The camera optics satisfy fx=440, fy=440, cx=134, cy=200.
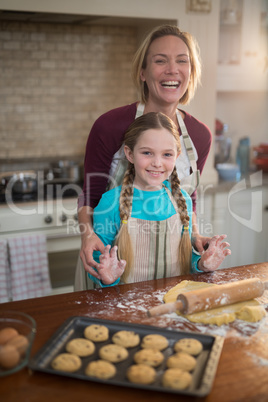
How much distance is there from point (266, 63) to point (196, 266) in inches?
84.4

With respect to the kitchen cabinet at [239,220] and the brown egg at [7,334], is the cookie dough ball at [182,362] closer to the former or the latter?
the brown egg at [7,334]

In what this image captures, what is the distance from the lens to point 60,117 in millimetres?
3000

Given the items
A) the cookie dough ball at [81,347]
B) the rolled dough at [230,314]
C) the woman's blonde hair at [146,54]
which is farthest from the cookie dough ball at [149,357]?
the woman's blonde hair at [146,54]

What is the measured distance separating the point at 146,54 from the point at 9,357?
1.21 m

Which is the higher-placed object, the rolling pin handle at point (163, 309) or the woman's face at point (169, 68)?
the woman's face at point (169, 68)

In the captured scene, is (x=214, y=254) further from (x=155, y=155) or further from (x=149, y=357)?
(x=149, y=357)

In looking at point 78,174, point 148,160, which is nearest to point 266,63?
point 78,174

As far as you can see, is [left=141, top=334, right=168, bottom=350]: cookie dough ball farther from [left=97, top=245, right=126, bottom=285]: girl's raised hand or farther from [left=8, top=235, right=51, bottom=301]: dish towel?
[left=8, top=235, right=51, bottom=301]: dish towel

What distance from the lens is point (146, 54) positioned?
168 centimetres

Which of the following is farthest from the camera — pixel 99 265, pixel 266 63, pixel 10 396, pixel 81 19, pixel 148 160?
pixel 266 63

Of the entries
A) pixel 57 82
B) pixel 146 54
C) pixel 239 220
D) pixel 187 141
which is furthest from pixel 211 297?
pixel 57 82

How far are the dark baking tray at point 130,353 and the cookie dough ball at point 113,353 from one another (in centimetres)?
1

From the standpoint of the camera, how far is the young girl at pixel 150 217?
1462 mm

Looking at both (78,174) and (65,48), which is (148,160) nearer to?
(78,174)
